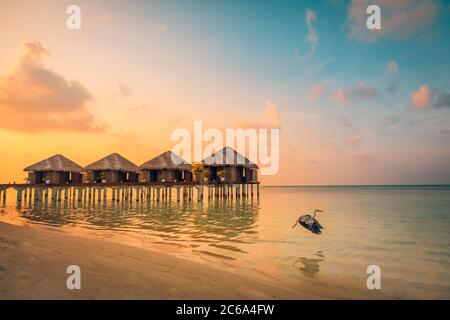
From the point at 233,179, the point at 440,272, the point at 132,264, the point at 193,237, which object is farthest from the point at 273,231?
the point at 233,179

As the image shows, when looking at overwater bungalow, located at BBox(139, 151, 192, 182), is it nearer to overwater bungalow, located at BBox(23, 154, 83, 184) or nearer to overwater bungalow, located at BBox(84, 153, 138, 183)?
overwater bungalow, located at BBox(84, 153, 138, 183)

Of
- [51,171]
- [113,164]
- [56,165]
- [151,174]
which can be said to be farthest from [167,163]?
[51,171]

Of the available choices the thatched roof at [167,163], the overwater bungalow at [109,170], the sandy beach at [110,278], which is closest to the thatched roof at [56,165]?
the overwater bungalow at [109,170]

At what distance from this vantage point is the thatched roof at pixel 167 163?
3199 centimetres

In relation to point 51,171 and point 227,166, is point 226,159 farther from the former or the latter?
point 51,171

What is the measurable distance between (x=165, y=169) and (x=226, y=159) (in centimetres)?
739

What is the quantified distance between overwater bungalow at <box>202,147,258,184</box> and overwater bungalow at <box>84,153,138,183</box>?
10369mm

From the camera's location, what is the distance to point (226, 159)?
104 ft

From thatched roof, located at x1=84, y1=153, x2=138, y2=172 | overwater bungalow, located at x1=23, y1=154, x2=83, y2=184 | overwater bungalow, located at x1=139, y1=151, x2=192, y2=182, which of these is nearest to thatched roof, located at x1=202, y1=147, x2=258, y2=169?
overwater bungalow, located at x1=139, y1=151, x2=192, y2=182

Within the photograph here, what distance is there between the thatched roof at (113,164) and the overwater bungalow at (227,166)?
33.0ft

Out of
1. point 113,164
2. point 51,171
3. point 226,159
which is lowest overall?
point 51,171

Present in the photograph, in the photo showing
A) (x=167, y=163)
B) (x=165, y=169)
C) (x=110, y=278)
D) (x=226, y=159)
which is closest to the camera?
(x=110, y=278)

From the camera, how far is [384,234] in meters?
12.0
